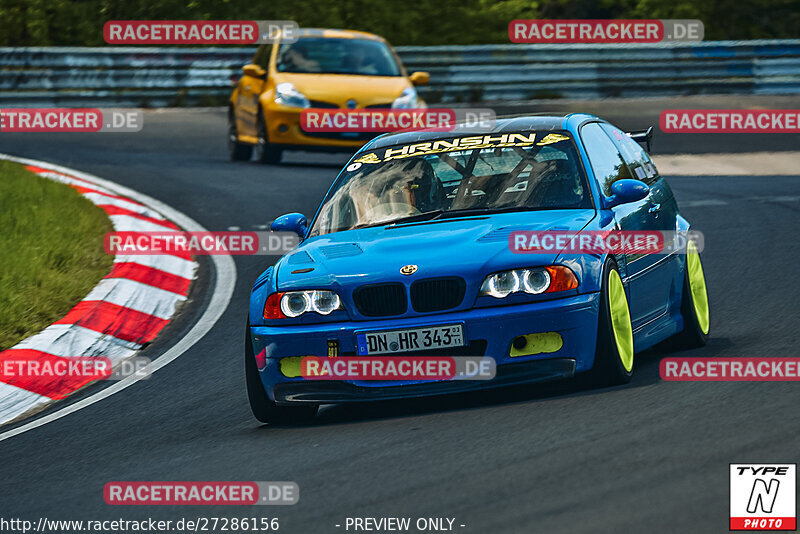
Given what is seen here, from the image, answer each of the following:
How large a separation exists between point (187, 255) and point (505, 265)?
661cm

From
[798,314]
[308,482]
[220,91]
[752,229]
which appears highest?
[308,482]

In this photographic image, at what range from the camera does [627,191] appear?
7.59 meters

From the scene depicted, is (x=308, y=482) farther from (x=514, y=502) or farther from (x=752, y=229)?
(x=752, y=229)

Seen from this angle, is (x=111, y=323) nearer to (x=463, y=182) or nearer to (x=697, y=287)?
(x=463, y=182)

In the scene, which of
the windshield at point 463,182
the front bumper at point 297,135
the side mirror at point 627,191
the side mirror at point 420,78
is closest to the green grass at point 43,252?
the windshield at point 463,182

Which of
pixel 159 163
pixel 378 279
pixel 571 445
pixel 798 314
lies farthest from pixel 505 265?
pixel 159 163

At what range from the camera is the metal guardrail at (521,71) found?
84.6ft

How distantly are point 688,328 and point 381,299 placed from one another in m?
2.25

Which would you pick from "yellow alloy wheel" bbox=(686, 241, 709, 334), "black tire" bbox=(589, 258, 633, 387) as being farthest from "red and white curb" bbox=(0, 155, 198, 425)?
"yellow alloy wheel" bbox=(686, 241, 709, 334)

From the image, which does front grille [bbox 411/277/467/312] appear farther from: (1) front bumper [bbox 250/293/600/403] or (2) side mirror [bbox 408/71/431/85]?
(2) side mirror [bbox 408/71/431/85]

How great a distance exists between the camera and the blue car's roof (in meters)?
8.27

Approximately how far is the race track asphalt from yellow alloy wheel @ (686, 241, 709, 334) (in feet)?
0.57

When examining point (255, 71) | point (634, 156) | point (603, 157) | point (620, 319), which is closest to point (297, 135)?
point (255, 71)

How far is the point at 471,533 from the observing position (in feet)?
16.0
